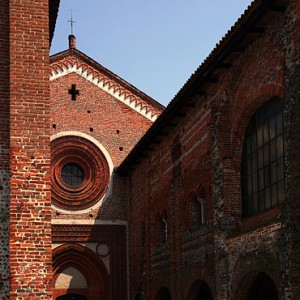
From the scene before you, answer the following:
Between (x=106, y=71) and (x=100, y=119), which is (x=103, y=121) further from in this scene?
(x=106, y=71)

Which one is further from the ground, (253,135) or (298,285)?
(253,135)

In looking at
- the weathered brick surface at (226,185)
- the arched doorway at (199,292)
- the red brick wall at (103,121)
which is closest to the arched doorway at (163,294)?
the weathered brick surface at (226,185)

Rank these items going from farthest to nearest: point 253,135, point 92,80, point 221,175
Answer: point 92,80 < point 221,175 < point 253,135

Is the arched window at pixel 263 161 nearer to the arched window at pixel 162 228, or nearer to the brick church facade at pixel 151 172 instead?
the brick church facade at pixel 151 172

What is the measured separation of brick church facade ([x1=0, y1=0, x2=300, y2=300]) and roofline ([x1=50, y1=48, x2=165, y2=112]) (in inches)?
1.7

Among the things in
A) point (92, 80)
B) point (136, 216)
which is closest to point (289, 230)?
point (136, 216)

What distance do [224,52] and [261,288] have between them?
5.18m

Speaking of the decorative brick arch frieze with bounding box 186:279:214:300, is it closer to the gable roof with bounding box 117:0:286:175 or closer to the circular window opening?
the gable roof with bounding box 117:0:286:175

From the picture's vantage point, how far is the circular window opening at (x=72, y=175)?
25.6 m

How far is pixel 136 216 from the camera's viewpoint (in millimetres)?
24781

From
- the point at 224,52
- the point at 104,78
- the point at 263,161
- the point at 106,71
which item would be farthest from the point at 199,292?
the point at 106,71

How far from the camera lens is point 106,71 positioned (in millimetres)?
26609

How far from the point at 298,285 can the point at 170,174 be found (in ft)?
31.4

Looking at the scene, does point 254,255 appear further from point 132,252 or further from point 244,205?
point 132,252
